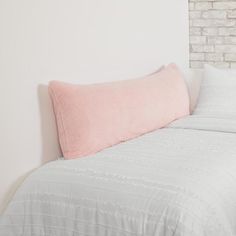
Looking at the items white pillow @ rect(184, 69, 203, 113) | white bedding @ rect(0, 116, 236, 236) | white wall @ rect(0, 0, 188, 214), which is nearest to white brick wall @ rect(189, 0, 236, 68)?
white pillow @ rect(184, 69, 203, 113)

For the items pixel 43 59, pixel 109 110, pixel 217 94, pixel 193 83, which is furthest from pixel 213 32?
pixel 43 59

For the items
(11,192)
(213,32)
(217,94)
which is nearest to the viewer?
(11,192)

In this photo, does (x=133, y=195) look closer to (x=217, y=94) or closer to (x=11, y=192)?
(x=11, y=192)

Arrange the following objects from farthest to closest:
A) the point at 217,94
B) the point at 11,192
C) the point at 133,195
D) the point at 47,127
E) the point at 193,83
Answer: the point at 193,83 < the point at 217,94 < the point at 47,127 < the point at 11,192 < the point at 133,195

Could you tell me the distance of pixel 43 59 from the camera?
1.96 metres

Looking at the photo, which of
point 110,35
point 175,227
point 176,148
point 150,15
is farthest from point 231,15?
Result: point 175,227

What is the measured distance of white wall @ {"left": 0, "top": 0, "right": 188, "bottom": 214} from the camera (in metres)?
1.82

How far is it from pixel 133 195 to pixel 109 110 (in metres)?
0.63

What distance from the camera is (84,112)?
1.96 meters

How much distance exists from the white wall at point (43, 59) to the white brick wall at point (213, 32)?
81cm

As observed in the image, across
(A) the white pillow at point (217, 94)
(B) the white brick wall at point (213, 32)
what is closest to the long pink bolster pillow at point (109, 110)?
(A) the white pillow at point (217, 94)

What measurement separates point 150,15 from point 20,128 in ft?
4.29

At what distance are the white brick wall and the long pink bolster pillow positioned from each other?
81 centimetres

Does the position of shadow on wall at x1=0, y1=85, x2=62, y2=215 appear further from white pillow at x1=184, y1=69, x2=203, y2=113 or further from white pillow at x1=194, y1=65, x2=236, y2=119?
white pillow at x1=184, y1=69, x2=203, y2=113
